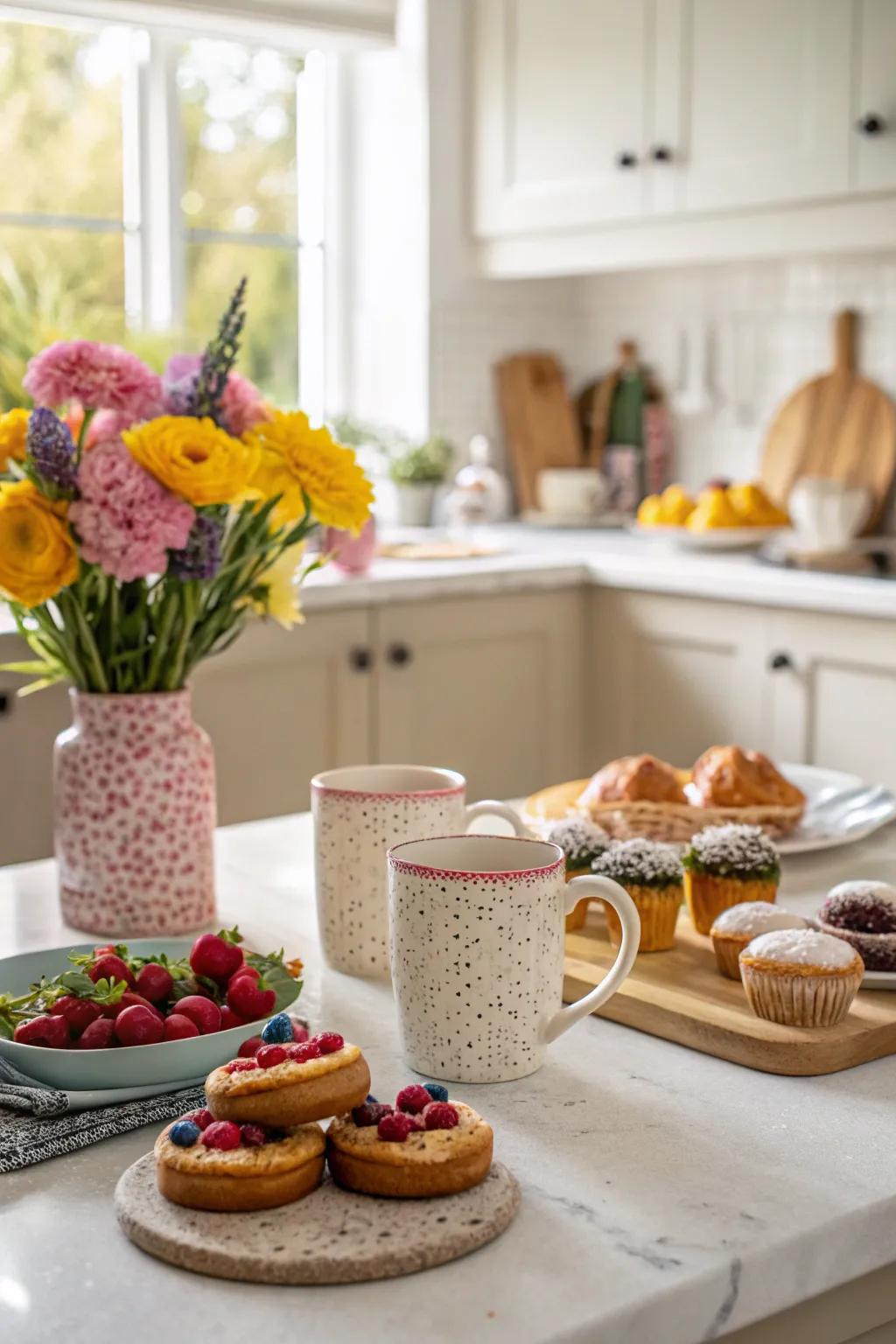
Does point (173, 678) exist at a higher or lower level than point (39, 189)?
lower

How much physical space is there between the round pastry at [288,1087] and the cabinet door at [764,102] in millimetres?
2519

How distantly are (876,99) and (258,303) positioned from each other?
157cm

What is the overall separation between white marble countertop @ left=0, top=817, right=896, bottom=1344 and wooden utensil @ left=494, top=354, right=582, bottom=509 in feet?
10.0

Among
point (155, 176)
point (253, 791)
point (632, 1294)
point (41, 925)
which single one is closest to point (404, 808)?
point (41, 925)

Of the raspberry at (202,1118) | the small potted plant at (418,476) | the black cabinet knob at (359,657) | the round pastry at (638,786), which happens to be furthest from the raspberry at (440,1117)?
the small potted plant at (418,476)

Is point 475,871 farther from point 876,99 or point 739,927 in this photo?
point 876,99

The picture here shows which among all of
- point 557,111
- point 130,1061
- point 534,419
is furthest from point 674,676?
point 130,1061

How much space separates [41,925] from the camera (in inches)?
48.1

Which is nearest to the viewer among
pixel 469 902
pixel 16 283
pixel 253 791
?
pixel 469 902

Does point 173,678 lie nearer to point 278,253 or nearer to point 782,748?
point 782,748

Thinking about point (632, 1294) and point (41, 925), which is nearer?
point (632, 1294)

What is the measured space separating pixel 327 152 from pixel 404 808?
10.4 feet

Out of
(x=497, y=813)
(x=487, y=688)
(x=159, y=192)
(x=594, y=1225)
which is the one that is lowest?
(x=487, y=688)

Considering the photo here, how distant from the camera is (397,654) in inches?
117
